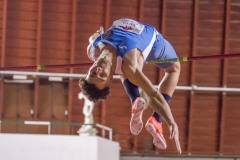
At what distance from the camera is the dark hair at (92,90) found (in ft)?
15.2

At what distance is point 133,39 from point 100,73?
0.36 meters

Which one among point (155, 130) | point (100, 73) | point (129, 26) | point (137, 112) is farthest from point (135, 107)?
point (129, 26)

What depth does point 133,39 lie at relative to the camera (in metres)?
4.61

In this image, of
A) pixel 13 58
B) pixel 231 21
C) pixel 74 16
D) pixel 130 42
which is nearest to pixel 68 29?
pixel 74 16

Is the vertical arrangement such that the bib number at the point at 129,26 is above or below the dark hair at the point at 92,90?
above

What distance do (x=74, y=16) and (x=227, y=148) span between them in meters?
4.43

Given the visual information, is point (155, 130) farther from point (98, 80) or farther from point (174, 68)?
point (98, 80)

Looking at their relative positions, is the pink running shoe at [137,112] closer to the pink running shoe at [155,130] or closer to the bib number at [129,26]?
the pink running shoe at [155,130]

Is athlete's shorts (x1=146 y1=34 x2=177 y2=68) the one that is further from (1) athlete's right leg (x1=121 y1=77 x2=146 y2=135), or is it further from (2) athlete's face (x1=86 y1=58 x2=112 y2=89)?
(2) athlete's face (x1=86 y1=58 x2=112 y2=89)

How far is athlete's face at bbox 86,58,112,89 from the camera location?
447 cm

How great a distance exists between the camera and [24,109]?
1330cm

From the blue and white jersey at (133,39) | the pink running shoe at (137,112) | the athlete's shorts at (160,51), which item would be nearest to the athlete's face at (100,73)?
the blue and white jersey at (133,39)

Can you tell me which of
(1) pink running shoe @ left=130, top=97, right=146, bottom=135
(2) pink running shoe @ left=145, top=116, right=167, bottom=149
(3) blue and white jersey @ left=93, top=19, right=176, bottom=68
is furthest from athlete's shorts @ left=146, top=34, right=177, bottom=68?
(2) pink running shoe @ left=145, top=116, right=167, bottom=149

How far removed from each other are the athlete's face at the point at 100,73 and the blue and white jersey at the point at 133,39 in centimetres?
14
